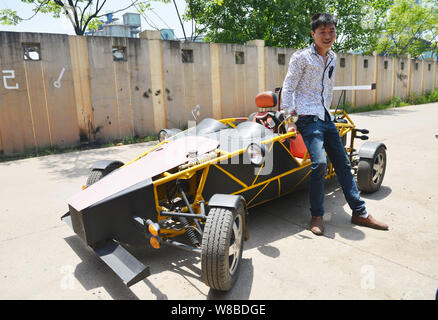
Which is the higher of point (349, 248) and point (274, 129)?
point (274, 129)

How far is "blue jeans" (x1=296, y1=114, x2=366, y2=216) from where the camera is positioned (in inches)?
128

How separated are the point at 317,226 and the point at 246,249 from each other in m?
0.77

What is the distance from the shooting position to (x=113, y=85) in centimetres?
831

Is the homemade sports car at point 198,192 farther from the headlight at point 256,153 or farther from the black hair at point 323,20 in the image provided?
the black hair at point 323,20

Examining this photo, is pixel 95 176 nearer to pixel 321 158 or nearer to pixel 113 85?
pixel 321 158

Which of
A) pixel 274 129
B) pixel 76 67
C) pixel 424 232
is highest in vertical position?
pixel 76 67

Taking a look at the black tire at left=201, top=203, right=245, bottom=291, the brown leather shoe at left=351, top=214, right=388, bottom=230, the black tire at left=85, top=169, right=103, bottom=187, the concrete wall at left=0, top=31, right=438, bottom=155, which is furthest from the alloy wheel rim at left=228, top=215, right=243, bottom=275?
the concrete wall at left=0, top=31, right=438, bottom=155

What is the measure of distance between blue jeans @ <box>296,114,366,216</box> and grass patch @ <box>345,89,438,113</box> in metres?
12.7

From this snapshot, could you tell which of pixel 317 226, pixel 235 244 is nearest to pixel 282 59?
pixel 317 226

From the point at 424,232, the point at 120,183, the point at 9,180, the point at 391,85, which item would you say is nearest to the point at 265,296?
the point at 120,183

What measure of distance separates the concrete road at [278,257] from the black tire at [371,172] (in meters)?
0.14

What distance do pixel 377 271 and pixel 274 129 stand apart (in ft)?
5.86
